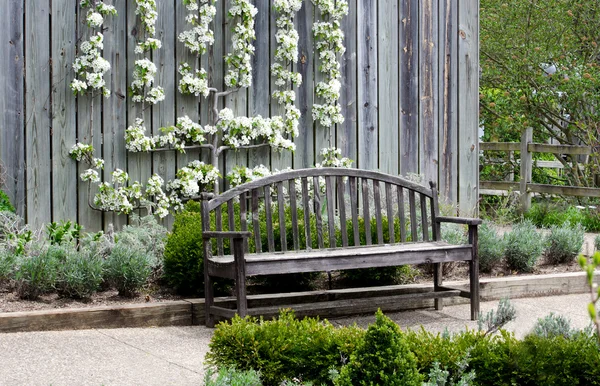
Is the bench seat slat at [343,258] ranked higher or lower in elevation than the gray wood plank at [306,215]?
lower

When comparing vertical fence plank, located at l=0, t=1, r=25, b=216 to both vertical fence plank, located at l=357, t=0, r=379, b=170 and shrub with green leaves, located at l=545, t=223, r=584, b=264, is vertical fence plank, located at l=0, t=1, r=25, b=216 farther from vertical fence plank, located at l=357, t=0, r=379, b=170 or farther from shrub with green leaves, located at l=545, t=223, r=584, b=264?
shrub with green leaves, located at l=545, t=223, r=584, b=264

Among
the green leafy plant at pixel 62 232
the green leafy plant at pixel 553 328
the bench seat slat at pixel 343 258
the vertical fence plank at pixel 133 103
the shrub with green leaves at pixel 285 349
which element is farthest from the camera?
the vertical fence plank at pixel 133 103

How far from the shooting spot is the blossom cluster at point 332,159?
8312 mm

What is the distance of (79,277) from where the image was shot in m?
5.60

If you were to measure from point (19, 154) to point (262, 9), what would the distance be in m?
2.74

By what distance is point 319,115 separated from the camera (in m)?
8.29

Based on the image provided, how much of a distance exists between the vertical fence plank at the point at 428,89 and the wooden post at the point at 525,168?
456cm

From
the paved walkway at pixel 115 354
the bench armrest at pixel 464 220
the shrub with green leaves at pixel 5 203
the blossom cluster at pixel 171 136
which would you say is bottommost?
the paved walkway at pixel 115 354

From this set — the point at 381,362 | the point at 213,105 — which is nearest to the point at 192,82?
the point at 213,105

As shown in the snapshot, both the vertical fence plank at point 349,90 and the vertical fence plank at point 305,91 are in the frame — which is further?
the vertical fence plank at point 349,90

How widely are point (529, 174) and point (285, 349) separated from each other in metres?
10.4

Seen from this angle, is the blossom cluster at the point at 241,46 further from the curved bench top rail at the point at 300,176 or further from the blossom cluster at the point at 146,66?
the curved bench top rail at the point at 300,176

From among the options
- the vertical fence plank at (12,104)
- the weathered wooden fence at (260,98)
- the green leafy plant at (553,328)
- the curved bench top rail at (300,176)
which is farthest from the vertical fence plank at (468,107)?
the green leafy plant at (553,328)

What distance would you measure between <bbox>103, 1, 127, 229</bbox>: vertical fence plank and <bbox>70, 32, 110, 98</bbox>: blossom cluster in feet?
0.57
